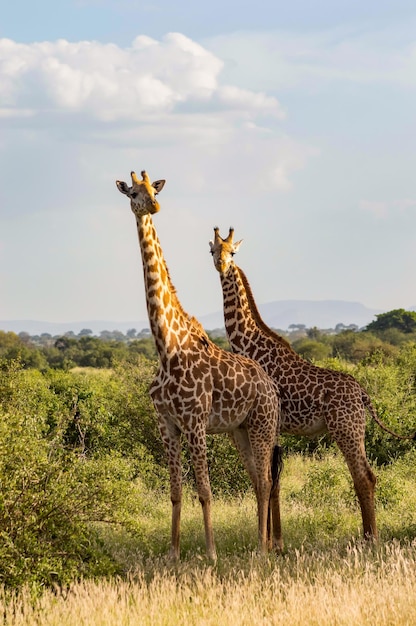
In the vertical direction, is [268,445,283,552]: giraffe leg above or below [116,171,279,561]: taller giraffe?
below

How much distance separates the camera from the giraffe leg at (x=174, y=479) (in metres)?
9.27

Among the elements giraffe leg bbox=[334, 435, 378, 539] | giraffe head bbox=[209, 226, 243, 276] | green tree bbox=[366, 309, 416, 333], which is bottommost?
giraffe leg bbox=[334, 435, 378, 539]

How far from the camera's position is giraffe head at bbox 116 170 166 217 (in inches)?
357

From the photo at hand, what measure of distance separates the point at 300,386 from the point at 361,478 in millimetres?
1116

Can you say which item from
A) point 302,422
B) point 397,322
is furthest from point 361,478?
point 397,322

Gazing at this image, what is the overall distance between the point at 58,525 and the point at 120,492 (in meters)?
0.62

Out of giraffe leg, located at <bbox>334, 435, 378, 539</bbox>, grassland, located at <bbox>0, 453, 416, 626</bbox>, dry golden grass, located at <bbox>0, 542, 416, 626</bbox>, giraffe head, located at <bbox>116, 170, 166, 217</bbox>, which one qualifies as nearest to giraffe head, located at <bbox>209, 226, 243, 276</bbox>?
giraffe head, located at <bbox>116, 170, 166, 217</bbox>

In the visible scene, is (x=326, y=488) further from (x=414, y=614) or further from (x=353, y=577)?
(x=414, y=614)

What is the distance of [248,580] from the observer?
8.16m

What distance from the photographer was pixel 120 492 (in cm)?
879

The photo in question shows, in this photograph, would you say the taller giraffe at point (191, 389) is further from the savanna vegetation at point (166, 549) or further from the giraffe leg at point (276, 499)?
the savanna vegetation at point (166, 549)

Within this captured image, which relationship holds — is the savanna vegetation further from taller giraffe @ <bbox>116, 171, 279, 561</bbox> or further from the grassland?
taller giraffe @ <bbox>116, 171, 279, 561</bbox>

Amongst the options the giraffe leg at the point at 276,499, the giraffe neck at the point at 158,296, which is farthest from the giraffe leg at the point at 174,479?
the giraffe leg at the point at 276,499

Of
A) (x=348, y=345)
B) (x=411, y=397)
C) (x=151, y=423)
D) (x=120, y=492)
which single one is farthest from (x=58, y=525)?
(x=348, y=345)
